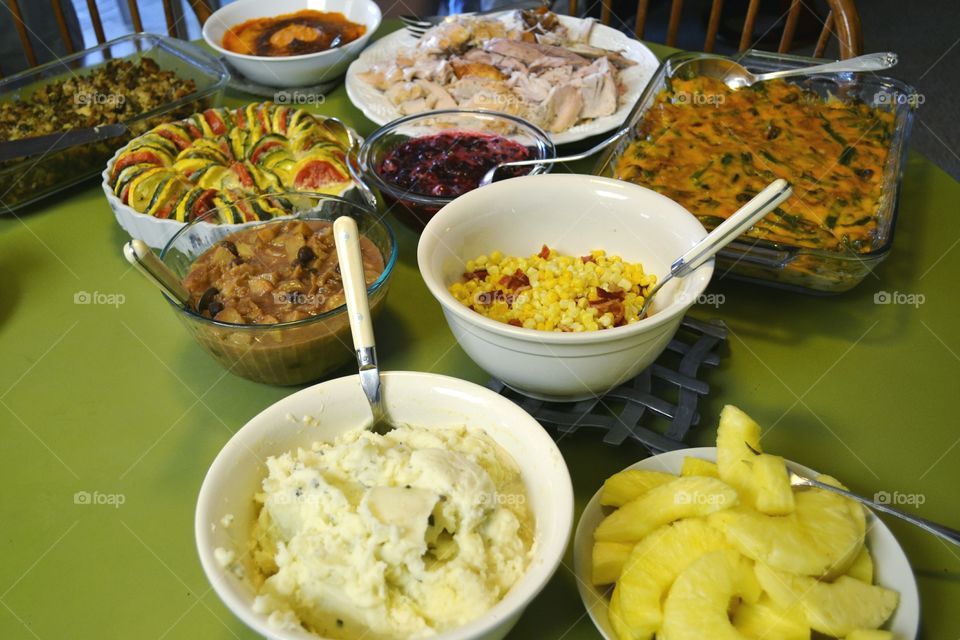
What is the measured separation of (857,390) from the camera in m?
1.50

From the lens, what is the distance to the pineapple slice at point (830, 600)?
3.11 feet

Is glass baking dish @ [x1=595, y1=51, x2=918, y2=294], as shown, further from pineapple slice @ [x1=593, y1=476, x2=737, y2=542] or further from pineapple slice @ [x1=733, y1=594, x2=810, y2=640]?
pineapple slice @ [x1=733, y1=594, x2=810, y2=640]

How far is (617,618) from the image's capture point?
1005 millimetres

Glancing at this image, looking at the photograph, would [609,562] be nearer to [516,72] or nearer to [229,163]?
[229,163]

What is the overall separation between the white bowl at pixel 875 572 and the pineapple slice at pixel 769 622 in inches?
6.0

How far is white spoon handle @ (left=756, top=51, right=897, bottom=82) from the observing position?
1.89 m

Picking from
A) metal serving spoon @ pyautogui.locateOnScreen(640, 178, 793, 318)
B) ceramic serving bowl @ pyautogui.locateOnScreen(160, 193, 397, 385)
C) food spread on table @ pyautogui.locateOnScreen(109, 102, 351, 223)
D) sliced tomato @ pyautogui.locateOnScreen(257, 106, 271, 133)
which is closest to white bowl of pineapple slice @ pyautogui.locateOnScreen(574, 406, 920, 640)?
metal serving spoon @ pyautogui.locateOnScreen(640, 178, 793, 318)

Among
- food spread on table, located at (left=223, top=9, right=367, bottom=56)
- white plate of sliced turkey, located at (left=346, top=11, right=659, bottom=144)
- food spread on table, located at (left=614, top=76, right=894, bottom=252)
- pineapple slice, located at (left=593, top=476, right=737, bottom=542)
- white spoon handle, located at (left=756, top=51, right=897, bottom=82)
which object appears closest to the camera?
pineapple slice, located at (left=593, top=476, right=737, bottom=542)

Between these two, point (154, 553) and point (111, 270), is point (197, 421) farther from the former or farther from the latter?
point (111, 270)

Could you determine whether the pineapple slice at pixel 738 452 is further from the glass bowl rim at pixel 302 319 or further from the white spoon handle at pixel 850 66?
the white spoon handle at pixel 850 66

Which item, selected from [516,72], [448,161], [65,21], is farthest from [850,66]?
[65,21]

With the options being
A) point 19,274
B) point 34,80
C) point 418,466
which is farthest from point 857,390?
point 34,80

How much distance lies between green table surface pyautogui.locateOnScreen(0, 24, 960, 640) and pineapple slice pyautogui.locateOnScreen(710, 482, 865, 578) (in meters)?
0.23

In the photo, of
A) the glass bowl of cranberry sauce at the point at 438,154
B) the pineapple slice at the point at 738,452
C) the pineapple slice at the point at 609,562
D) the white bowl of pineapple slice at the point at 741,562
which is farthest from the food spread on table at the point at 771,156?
the pineapple slice at the point at 609,562
